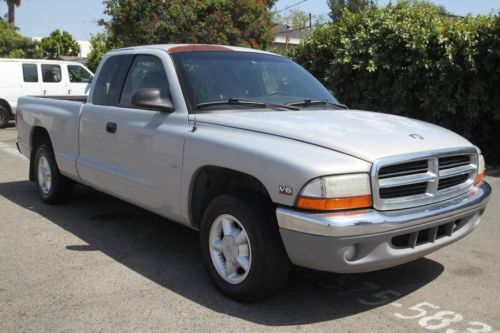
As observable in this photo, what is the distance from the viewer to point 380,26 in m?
10.4

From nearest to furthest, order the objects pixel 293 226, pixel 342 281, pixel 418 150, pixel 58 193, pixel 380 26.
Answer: pixel 293 226, pixel 418 150, pixel 342 281, pixel 58 193, pixel 380 26

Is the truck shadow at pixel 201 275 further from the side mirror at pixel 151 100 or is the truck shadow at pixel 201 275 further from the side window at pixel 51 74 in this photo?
the side window at pixel 51 74

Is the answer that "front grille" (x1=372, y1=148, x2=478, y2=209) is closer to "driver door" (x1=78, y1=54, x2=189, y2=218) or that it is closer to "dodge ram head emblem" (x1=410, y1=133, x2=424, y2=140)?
"dodge ram head emblem" (x1=410, y1=133, x2=424, y2=140)

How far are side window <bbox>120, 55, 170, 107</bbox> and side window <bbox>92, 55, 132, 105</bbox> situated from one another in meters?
0.11

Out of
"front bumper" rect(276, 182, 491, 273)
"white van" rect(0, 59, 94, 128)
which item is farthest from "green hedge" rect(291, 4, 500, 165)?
"white van" rect(0, 59, 94, 128)

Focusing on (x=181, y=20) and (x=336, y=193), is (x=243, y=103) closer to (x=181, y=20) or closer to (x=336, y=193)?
(x=336, y=193)

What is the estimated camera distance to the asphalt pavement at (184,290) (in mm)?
3695

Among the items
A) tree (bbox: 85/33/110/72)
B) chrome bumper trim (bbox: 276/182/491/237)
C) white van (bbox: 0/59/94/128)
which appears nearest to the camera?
chrome bumper trim (bbox: 276/182/491/237)

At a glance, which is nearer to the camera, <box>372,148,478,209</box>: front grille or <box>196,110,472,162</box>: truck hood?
<box>372,148,478,209</box>: front grille

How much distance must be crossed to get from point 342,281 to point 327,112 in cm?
137

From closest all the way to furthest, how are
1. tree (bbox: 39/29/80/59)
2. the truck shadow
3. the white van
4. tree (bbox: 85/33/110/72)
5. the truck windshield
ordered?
the truck shadow
the truck windshield
the white van
tree (bbox: 85/33/110/72)
tree (bbox: 39/29/80/59)

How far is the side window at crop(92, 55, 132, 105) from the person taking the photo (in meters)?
5.45

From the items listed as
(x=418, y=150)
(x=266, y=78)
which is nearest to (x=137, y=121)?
(x=266, y=78)

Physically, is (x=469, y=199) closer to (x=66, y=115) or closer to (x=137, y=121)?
(x=137, y=121)
